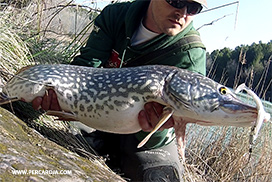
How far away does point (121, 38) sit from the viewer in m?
2.97

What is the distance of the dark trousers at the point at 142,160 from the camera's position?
2.90 meters

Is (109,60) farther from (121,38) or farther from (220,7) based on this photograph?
(220,7)

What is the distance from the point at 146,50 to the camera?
2.77m

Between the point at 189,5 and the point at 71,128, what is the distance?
149cm

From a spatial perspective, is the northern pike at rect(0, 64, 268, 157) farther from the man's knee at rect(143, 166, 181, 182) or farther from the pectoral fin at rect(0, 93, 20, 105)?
the man's knee at rect(143, 166, 181, 182)

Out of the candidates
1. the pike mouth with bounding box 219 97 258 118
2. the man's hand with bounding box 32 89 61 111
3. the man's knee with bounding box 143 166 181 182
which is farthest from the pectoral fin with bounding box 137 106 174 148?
the man's knee with bounding box 143 166 181 182

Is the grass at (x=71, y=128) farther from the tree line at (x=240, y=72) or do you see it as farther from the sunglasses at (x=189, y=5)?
the sunglasses at (x=189, y=5)

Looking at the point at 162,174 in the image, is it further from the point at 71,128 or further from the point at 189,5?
the point at 189,5

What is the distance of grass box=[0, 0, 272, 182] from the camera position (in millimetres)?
2494

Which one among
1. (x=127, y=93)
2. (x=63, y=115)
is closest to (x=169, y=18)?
(x=127, y=93)

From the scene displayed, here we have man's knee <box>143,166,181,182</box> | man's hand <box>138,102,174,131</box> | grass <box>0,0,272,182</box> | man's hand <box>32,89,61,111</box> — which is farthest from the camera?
man's knee <box>143,166,181,182</box>

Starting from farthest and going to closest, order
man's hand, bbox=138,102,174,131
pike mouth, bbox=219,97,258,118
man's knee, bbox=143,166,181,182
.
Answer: man's knee, bbox=143,166,181,182
man's hand, bbox=138,102,174,131
pike mouth, bbox=219,97,258,118

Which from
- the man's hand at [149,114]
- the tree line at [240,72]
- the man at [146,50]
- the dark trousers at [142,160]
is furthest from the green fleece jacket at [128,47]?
the tree line at [240,72]

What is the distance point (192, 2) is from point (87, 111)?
4.22 ft
